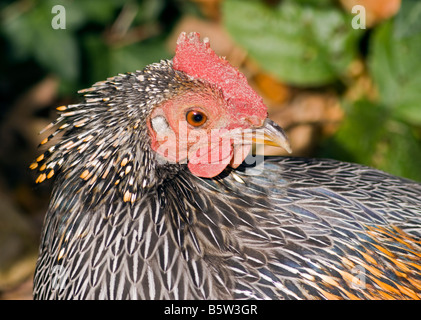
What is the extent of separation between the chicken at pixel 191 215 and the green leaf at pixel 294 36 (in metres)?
2.49

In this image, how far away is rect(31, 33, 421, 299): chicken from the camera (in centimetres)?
248

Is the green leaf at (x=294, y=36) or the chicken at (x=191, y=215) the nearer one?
the chicken at (x=191, y=215)

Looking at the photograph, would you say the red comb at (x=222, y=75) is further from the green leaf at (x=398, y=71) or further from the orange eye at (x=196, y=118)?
the green leaf at (x=398, y=71)

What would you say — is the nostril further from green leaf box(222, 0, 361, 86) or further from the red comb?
green leaf box(222, 0, 361, 86)

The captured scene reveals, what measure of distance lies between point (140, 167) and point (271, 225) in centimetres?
69

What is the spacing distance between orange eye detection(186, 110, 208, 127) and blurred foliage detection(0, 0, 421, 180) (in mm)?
2433

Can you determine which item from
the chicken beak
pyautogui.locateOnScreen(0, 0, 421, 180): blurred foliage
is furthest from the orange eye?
pyautogui.locateOnScreen(0, 0, 421, 180): blurred foliage

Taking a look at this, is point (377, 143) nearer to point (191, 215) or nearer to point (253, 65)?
point (253, 65)

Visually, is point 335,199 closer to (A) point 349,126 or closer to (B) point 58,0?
(A) point 349,126

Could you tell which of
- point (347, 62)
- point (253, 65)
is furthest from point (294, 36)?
point (253, 65)

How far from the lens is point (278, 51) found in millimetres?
5109

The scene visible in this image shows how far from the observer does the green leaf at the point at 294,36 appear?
5082mm

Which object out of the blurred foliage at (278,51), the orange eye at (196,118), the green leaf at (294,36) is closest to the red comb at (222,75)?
the orange eye at (196,118)
